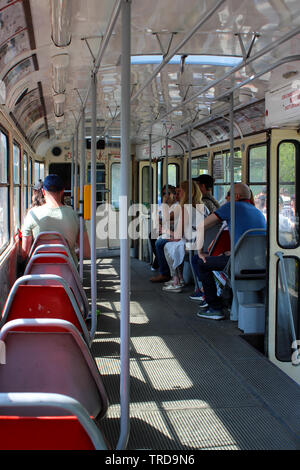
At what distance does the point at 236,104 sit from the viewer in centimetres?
607

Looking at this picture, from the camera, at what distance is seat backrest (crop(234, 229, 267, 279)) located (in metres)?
5.25

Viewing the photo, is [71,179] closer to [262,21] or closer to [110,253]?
[110,253]

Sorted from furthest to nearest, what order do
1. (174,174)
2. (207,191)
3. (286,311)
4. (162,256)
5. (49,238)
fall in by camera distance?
(174,174) < (162,256) < (207,191) < (49,238) < (286,311)

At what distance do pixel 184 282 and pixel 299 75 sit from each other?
4.17m

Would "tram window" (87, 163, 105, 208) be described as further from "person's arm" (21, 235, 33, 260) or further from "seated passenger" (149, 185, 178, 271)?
"person's arm" (21, 235, 33, 260)

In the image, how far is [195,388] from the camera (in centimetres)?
365

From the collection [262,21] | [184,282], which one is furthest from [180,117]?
[262,21]

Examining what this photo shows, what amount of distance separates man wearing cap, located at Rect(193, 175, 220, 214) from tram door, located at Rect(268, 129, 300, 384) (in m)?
2.37

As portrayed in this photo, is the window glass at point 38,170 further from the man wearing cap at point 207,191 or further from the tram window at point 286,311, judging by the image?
the tram window at point 286,311

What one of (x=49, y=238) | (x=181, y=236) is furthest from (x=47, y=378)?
(x=181, y=236)

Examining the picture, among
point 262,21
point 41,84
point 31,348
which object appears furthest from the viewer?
point 41,84

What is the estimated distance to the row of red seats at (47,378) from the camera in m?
1.33

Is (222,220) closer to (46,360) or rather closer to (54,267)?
(54,267)

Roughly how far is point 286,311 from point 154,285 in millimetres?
3425
